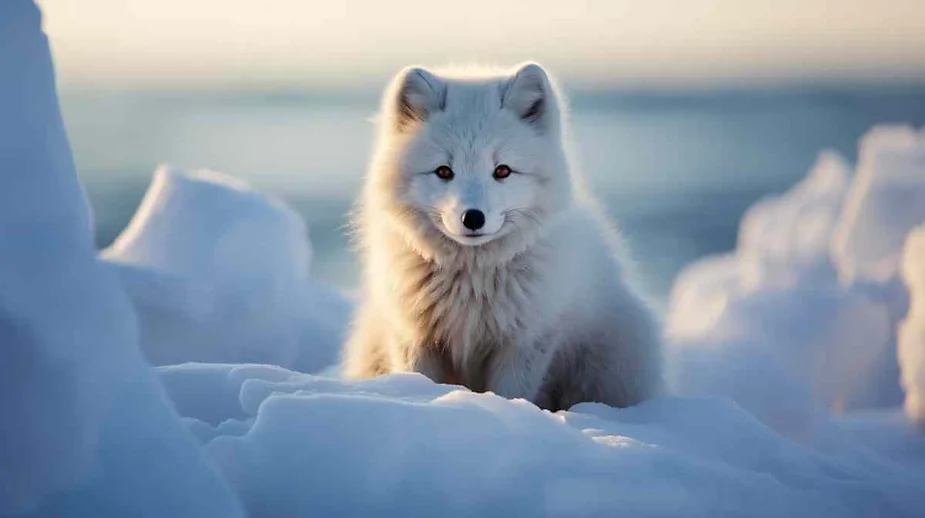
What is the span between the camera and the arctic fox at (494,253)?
342 centimetres

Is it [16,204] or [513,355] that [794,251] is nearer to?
[513,355]

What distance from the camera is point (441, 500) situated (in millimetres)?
2189

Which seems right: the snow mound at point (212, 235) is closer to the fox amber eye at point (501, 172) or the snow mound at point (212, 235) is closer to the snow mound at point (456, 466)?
the fox amber eye at point (501, 172)

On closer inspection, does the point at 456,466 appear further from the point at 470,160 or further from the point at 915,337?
the point at 915,337

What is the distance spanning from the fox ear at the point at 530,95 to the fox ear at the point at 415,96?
0.25 meters

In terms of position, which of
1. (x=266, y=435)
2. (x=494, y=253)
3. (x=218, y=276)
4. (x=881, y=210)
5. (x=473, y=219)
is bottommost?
(x=218, y=276)

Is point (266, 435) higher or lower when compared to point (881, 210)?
lower

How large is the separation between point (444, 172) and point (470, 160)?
112 mm

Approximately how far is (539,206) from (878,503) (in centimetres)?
152

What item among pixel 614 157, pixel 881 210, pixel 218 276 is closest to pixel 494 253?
pixel 218 276

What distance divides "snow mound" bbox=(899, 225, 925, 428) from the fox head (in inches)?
113

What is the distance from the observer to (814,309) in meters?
6.48

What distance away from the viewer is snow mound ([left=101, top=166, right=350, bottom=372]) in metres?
4.82

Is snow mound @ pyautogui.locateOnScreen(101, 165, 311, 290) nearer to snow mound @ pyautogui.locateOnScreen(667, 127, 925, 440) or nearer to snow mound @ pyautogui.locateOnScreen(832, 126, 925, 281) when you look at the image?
snow mound @ pyautogui.locateOnScreen(667, 127, 925, 440)
